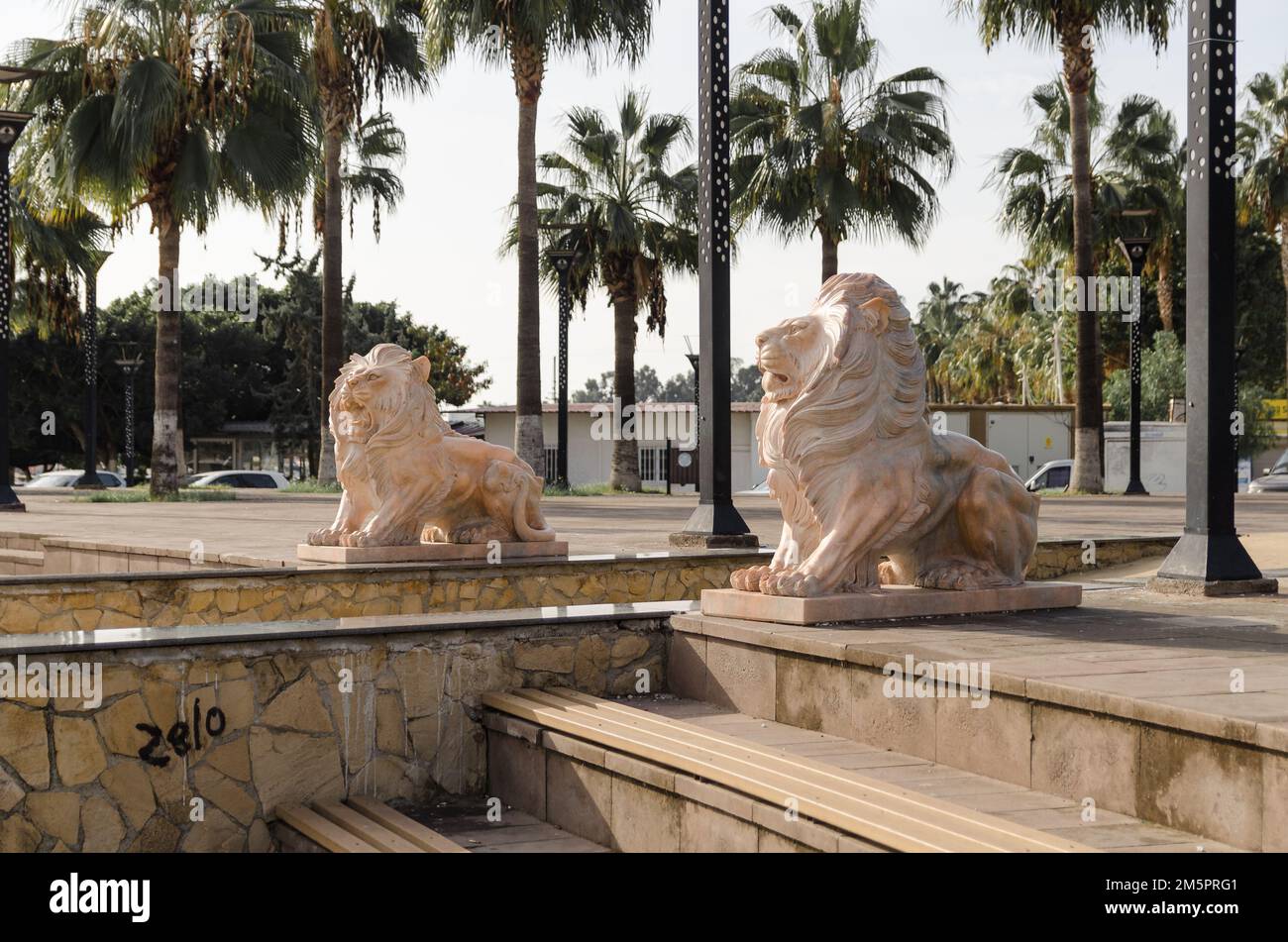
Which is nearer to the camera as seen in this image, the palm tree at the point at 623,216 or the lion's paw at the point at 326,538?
the lion's paw at the point at 326,538

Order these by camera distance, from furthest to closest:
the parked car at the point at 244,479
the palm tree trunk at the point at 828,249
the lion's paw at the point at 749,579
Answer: the parked car at the point at 244,479 → the palm tree trunk at the point at 828,249 → the lion's paw at the point at 749,579

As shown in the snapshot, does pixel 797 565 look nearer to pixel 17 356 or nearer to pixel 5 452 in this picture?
pixel 5 452

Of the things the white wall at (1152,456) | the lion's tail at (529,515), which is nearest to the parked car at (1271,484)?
the white wall at (1152,456)

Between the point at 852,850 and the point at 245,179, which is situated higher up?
the point at 245,179

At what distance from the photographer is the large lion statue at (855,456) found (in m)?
6.36

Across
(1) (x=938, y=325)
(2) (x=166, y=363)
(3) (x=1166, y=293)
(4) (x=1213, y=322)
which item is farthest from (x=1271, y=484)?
(1) (x=938, y=325)

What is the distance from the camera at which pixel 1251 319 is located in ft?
155

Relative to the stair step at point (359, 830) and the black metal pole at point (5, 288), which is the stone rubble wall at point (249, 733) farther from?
the black metal pole at point (5, 288)

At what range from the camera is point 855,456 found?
637 centimetres

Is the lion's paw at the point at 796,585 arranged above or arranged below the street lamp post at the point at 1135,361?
below

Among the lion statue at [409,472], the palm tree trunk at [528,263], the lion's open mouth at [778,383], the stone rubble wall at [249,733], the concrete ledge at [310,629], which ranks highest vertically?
the palm tree trunk at [528,263]

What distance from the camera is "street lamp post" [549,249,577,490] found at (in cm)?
2908
